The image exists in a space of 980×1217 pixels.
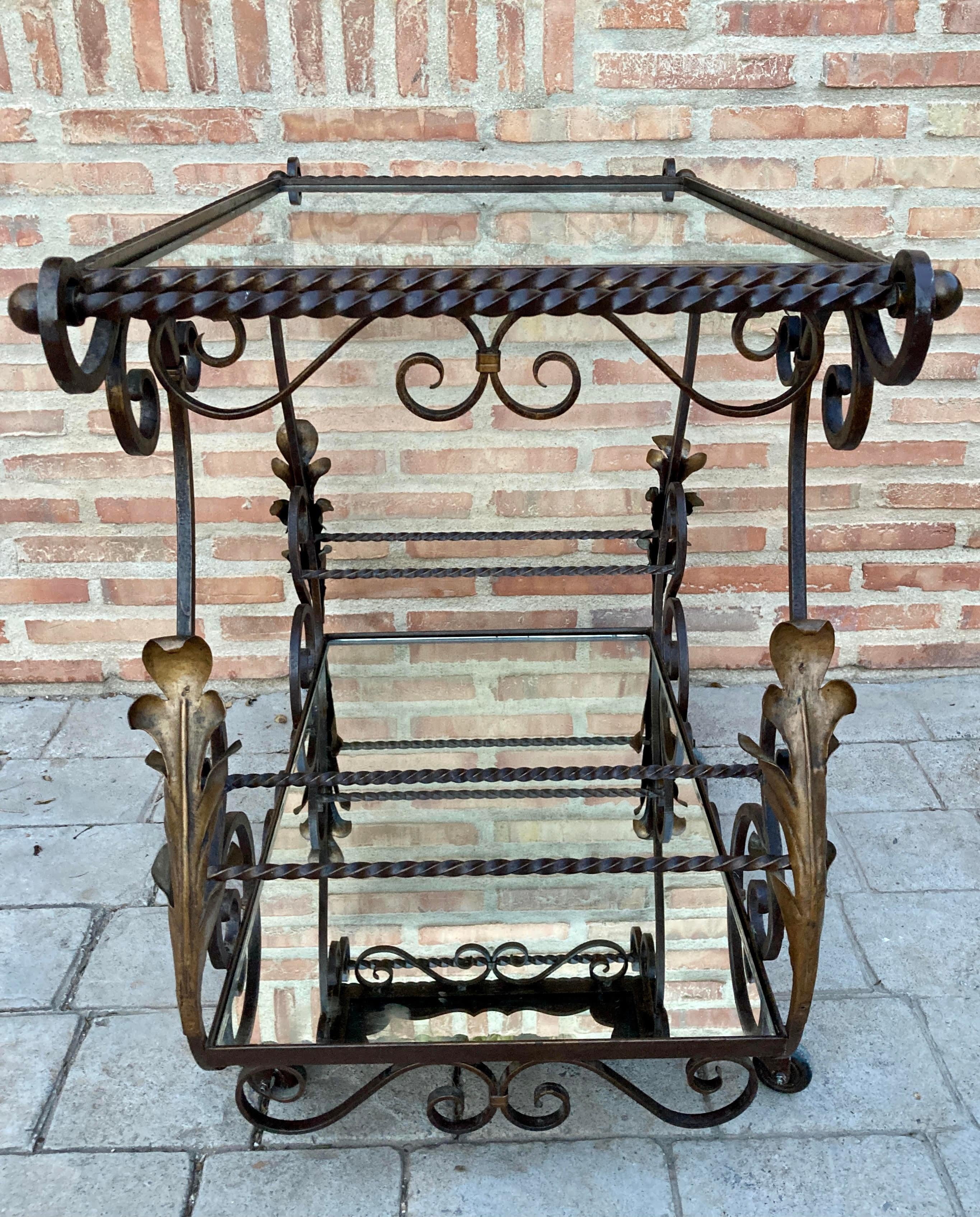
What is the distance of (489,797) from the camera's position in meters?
1.58

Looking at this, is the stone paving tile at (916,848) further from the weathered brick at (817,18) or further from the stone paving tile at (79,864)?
the weathered brick at (817,18)

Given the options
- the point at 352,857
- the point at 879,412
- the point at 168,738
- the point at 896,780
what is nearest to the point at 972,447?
the point at 879,412

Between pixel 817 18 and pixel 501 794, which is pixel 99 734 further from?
pixel 817 18

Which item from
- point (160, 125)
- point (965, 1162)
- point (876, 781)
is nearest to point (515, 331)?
point (160, 125)

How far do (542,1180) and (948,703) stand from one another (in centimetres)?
129

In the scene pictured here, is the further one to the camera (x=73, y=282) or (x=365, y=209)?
(x=365, y=209)

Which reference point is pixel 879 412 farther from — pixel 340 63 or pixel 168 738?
pixel 168 738

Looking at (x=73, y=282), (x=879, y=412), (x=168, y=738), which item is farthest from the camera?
(x=879, y=412)

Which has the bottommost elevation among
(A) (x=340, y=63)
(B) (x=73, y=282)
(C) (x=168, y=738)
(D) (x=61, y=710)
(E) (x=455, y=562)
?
(D) (x=61, y=710)

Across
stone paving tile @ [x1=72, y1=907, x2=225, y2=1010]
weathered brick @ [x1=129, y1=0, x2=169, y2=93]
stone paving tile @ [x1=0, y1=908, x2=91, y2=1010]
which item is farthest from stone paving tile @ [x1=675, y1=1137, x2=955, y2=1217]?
weathered brick @ [x1=129, y1=0, x2=169, y2=93]

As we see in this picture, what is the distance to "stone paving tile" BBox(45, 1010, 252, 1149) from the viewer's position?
1171 mm

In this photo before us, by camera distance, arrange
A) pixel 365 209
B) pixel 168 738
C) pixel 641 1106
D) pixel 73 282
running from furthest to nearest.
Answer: pixel 365 209 < pixel 641 1106 < pixel 168 738 < pixel 73 282

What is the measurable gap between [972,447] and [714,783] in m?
0.80

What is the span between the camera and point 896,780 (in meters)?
1.79
